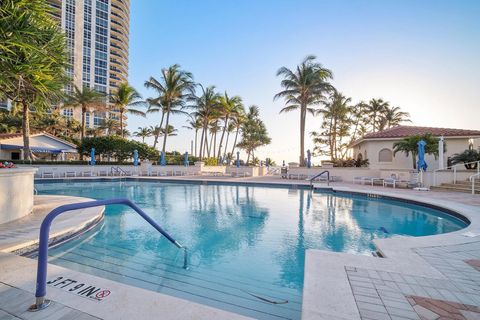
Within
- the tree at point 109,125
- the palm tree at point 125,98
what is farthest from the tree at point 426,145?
the tree at point 109,125

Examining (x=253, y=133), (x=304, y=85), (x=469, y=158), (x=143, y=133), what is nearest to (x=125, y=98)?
(x=304, y=85)

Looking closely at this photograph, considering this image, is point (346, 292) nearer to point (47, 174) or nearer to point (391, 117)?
point (47, 174)

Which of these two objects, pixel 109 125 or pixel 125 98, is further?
pixel 109 125

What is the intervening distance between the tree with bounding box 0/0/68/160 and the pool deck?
314cm

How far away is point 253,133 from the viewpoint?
142 ft

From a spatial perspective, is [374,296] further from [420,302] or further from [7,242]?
[7,242]

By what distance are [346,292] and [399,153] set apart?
20.5m

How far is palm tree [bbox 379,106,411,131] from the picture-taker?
37.0 meters

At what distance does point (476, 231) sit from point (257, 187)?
12257 millimetres

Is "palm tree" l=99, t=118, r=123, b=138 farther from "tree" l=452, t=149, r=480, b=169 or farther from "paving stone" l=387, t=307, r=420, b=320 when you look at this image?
"paving stone" l=387, t=307, r=420, b=320

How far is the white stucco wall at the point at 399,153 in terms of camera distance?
18.1 metres

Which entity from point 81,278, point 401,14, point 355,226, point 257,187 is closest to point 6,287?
point 81,278

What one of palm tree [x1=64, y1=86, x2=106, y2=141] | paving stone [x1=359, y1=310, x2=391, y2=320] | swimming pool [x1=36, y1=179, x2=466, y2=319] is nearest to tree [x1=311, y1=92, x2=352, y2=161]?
swimming pool [x1=36, y1=179, x2=466, y2=319]

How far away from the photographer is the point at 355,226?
7418 millimetres
